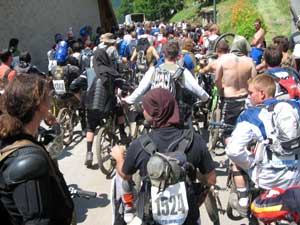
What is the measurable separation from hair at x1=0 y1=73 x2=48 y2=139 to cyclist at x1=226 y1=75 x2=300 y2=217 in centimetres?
183

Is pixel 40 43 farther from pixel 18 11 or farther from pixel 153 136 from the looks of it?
pixel 153 136

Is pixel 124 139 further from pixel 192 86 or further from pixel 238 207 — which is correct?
pixel 238 207

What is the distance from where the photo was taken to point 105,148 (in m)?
6.46

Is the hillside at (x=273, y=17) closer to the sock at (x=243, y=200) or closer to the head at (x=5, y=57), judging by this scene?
the head at (x=5, y=57)

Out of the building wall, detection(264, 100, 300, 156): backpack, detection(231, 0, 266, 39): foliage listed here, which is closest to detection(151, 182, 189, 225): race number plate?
detection(264, 100, 300, 156): backpack

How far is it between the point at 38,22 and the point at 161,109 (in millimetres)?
14309

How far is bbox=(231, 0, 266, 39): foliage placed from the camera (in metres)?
19.8

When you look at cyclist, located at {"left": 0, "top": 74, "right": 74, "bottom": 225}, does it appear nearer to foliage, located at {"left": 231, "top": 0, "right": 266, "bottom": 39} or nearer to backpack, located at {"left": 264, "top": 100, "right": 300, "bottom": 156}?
backpack, located at {"left": 264, "top": 100, "right": 300, "bottom": 156}

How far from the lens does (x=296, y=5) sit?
36.7ft

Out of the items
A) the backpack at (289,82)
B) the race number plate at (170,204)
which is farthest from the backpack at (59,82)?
the race number plate at (170,204)

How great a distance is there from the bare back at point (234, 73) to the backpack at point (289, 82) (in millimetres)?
812

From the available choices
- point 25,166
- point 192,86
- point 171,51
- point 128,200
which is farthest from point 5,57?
point 25,166

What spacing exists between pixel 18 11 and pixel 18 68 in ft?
28.6

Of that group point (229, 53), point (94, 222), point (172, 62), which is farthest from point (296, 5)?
point (94, 222)
